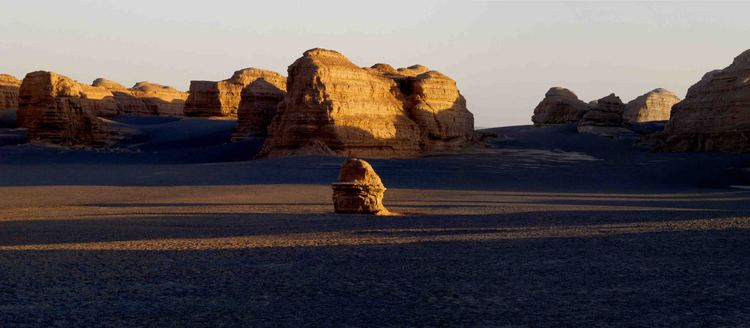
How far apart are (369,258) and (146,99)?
2737 inches

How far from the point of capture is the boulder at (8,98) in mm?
58847

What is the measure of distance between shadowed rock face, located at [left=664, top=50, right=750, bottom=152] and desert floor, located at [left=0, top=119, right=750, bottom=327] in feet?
42.9

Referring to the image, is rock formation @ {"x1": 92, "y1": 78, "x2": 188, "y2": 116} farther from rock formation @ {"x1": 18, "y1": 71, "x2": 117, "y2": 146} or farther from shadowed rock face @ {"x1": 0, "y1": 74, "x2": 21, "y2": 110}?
rock formation @ {"x1": 18, "y1": 71, "x2": 117, "y2": 146}

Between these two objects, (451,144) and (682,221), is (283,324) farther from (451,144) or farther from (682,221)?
(451,144)

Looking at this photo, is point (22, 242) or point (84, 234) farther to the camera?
point (84, 234)

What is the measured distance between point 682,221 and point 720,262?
5.28 m

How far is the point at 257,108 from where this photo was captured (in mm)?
48656

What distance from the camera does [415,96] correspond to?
137 ft

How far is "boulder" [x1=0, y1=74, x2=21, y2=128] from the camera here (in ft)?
193

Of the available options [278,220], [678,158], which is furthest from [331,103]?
[278,220]

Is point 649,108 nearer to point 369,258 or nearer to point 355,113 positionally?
point 355,113

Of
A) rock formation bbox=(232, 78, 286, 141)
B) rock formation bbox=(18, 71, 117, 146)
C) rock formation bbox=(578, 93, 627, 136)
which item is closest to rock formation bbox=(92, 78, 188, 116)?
rock formation bbox=(18, 71, 117, 146)

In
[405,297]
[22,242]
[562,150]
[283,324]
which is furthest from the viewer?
[562,150]

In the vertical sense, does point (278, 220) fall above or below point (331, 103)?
below
